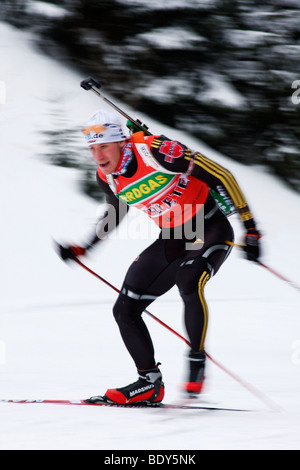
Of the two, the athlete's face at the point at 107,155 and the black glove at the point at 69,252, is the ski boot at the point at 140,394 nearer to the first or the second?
the black glove at the point at 69,252

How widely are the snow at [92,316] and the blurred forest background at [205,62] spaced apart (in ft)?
1.66

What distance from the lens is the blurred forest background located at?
13836 millimetres

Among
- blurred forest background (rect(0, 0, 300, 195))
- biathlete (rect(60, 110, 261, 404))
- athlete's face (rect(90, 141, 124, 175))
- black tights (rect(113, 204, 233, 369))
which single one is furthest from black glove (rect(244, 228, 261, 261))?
blurred forest background (rect(0, 0, 300, 195))

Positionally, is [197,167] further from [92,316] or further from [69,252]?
[92,316]

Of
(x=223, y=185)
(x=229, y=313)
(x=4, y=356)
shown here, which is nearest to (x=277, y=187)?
(x=229, y=313)

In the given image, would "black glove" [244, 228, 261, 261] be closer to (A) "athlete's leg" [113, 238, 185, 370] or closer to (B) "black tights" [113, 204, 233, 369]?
(B) "black tights" [113, 204, 233, 369]

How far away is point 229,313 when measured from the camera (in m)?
7.10

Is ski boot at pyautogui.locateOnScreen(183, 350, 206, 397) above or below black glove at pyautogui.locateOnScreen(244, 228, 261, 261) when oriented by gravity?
below

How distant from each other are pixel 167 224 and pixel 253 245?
1.65 feet

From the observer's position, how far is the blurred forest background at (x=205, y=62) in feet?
45.4

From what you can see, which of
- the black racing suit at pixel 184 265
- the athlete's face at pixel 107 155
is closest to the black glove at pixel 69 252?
the black racing suit at pixel 184 265

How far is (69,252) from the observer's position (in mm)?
4145

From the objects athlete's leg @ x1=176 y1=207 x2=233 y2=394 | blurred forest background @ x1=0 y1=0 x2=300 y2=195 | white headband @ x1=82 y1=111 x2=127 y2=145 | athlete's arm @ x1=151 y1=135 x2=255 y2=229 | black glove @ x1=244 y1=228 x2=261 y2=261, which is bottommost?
athlete's leg @ x1=176 y1=207 x2=233 y2=394

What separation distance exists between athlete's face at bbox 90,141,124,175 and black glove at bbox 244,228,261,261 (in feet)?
2.67
